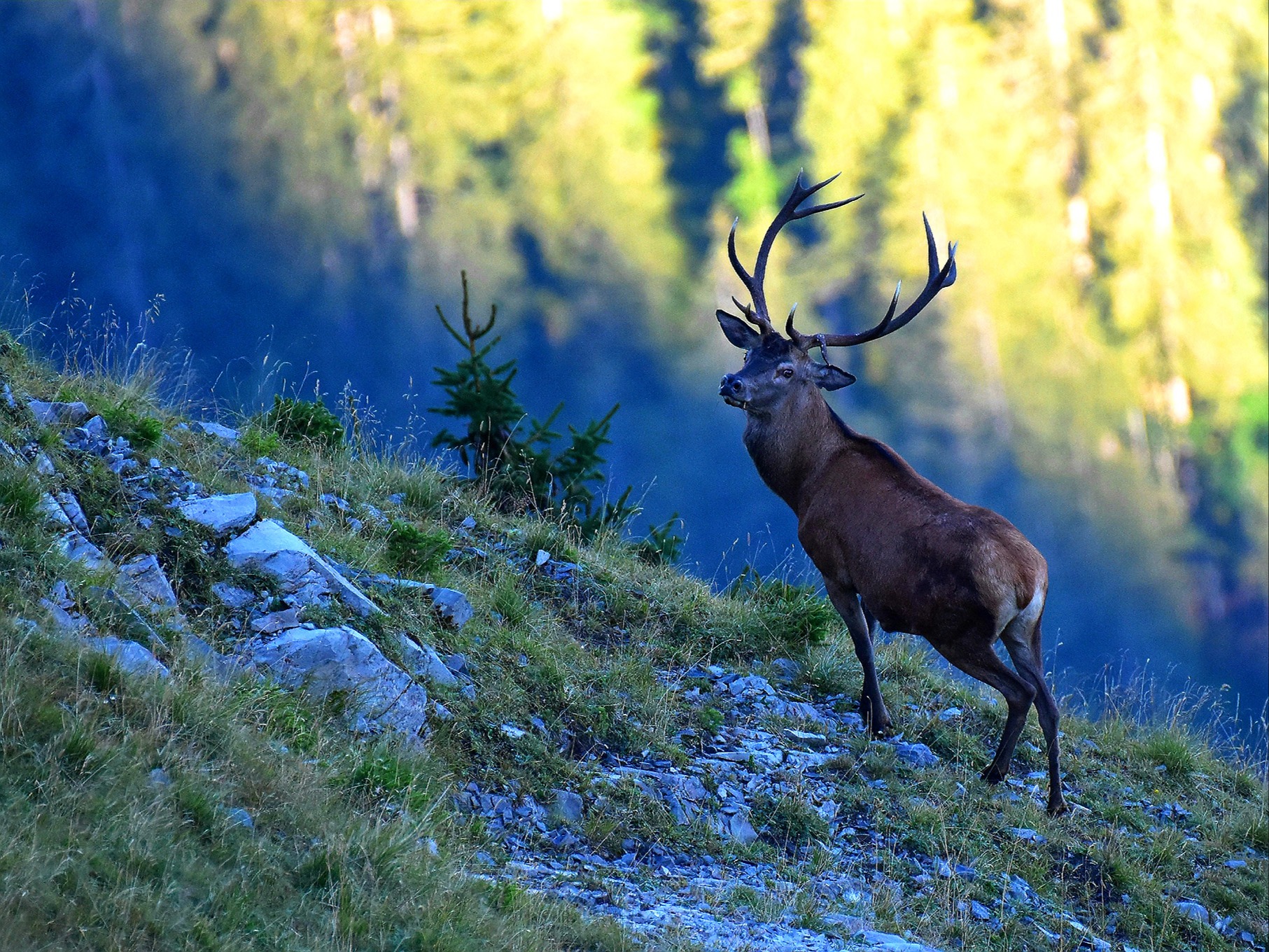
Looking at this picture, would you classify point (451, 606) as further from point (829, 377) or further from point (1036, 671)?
point (1036, 671)

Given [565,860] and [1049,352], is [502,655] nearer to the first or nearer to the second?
[565,860]

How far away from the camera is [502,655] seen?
7.45 metres

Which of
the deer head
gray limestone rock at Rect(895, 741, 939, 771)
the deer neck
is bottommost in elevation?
gray limestone rock at Rect(895, 741, 939, 771)

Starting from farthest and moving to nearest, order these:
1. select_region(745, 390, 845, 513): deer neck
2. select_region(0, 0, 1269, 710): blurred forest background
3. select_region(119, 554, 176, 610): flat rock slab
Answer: select_region(0, 0, 1269, 710): blurred forest background
select_region(745, 390, 845, 513): deer neck
select_region(119, 554, 176, 610): flat rock slab

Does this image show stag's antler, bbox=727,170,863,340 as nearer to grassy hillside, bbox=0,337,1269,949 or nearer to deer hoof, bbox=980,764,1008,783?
grassy hillside, bbox=0,337,1269,949

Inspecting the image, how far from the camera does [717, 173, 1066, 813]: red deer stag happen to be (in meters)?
7.38

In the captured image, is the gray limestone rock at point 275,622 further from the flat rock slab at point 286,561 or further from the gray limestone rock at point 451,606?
the gray limestone rock at point 451,606

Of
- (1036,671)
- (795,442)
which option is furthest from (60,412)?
(1036,671)

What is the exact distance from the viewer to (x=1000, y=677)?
24.3ft

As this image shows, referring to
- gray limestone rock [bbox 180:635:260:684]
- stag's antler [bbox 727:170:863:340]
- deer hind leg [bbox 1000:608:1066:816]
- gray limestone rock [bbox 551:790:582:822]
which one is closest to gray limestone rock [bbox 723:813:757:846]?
gray limestone rock [bbox 551:790:582:822]

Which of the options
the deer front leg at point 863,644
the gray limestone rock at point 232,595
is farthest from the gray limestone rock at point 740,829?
the gray limestone rock at point 232,595

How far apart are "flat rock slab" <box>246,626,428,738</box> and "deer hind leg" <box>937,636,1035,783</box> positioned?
9.73ft

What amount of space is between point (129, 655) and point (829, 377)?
4844 millimetres

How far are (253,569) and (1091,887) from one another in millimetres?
4548
